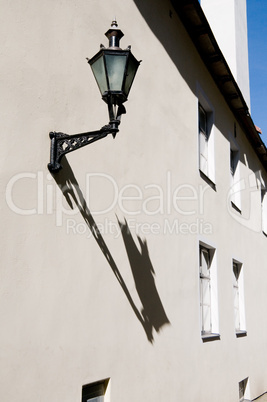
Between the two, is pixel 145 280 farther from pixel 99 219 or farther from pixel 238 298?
pixel 238 298

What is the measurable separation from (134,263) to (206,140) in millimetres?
4133

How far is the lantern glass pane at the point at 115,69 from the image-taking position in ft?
11.5

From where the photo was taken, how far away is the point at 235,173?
1018 centimetres

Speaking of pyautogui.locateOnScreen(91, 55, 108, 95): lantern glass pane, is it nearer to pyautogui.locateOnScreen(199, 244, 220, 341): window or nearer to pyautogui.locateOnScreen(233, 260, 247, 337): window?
pyautogui.locateOnScreen(199, 244, 220, 341): window

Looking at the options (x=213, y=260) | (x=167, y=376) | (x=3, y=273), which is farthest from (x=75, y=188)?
(x=213, y=260)

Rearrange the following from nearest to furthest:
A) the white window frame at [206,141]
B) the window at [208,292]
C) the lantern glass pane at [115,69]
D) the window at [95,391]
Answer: the lantern glass pane at [115,69], the window at [95,391], the window at [208,292], the white window frame at [206,141]

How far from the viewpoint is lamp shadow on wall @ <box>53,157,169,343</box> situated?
3927 millimetres

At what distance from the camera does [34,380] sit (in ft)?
10.8

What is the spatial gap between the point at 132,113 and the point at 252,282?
21.3ft

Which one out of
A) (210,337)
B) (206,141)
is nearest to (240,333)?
(210,337)

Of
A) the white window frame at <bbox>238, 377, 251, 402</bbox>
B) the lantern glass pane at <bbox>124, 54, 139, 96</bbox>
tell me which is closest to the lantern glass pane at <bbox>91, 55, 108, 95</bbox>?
the lantern glass pane at <bbox>124, 54, 139, 96</bbox>

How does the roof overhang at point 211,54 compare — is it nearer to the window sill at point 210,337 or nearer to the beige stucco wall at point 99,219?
the beige stucco wall at point 99,219

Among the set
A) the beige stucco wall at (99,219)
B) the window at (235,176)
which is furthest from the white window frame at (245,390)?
the window at (235,176)

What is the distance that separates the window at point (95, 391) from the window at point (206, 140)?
4517mm
